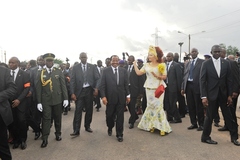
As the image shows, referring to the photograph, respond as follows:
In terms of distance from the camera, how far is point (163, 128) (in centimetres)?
562

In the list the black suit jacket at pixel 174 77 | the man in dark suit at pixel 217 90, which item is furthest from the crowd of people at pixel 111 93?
the black suit jacket at pixel 174 77

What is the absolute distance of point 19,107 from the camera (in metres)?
4.98

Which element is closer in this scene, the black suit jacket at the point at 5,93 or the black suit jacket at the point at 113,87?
the black suit jacket at the point at 5,93

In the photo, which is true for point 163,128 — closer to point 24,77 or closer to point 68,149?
point 68,149

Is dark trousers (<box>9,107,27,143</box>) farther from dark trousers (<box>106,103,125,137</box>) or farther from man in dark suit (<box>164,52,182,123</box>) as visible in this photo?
man in dark suit (<box>164,52,182,123</box>)

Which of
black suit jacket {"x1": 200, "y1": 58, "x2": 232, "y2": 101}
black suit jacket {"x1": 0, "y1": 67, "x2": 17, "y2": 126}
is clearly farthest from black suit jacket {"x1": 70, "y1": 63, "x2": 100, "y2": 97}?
black suit jacket {"x1": 200, "y1": 58, "x2": 232, "y2": 101}

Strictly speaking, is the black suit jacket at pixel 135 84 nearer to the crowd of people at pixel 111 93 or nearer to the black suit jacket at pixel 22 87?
the crowd of people at pixel 111 93

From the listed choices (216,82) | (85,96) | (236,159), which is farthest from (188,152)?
(85,96)

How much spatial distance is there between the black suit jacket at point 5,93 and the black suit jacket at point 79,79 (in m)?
2.09

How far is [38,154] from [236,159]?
3.81 meters

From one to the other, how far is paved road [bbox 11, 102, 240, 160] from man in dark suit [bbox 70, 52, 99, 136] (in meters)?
0.48

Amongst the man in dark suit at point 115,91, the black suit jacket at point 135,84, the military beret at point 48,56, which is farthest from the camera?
the black suit jacket at point 135,84

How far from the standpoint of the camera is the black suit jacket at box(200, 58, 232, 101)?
4.80m

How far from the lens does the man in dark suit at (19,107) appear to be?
195 inches
